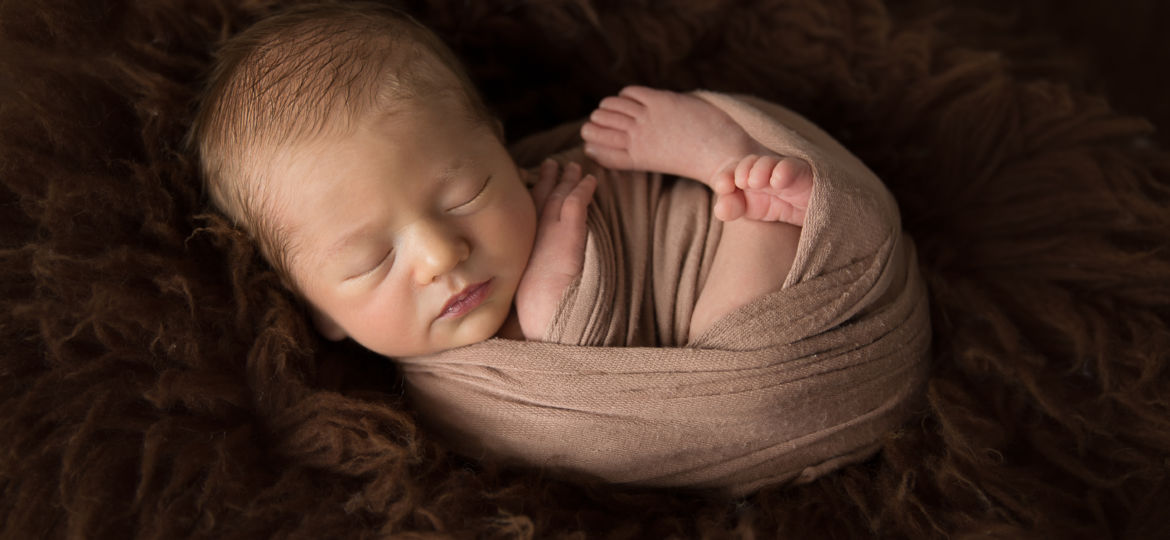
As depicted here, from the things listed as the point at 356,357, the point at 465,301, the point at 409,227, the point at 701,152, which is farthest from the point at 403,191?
the point at 701,152

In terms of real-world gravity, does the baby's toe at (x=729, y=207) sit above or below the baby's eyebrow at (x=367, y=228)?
below

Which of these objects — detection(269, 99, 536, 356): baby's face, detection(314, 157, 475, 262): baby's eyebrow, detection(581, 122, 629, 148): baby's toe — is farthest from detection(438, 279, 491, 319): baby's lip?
detection(581, 122, 629, 148): baby's toe

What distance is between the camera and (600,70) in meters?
1.35

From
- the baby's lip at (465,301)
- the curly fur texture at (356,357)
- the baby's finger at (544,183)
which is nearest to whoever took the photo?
the curly fur texture at (356,357)

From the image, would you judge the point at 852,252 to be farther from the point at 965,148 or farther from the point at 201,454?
the point at 201,454

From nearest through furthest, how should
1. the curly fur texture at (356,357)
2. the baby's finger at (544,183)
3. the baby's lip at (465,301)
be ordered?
the curly fur texture at (356,357) < the baby's lip at (465,301) < the baby's finger at (544,183)

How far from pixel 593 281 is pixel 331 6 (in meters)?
0.48

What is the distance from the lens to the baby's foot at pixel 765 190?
100cm

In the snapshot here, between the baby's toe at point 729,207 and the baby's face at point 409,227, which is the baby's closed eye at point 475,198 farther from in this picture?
the baby's toe at point 729,207

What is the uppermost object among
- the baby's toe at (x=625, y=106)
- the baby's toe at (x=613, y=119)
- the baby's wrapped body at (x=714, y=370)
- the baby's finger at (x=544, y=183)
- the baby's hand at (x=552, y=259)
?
the baby's toe at (x=625, y=106)

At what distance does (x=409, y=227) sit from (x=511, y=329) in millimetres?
212

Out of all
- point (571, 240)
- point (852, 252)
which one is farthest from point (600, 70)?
point (852, 252)

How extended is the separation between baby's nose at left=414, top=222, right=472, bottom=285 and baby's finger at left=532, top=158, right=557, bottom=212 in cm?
19

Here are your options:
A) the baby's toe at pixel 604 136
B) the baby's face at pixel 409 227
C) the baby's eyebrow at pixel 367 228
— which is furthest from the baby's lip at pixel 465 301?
the baby's toe at pixel 604 136
